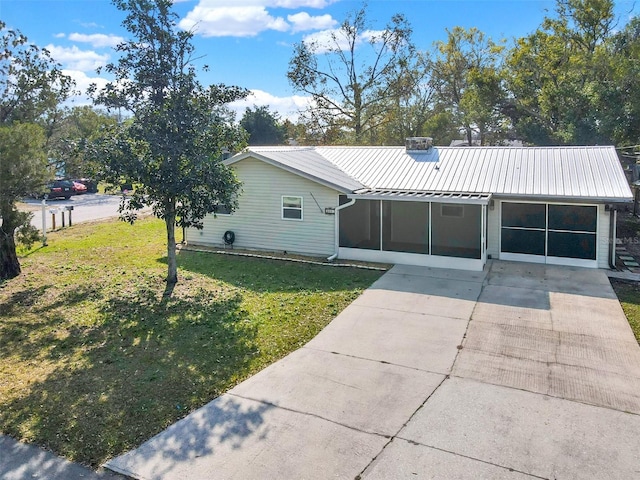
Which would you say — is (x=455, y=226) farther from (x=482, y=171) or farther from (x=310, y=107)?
(x=310, y=107)

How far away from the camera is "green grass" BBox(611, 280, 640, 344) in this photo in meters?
9.11

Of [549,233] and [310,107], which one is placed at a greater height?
[310,107]

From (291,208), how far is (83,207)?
1808 centimetres

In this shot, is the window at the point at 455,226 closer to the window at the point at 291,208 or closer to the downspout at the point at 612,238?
the downspout at the point at 612,238

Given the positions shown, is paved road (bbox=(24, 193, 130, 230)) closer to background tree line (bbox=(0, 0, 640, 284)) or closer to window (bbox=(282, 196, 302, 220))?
background tree line (bbox=(0, 0, 640, 284))

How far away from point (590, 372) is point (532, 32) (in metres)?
29.3

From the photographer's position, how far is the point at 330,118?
37.1m

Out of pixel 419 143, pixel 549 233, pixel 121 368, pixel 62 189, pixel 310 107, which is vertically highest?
pixel 310 107

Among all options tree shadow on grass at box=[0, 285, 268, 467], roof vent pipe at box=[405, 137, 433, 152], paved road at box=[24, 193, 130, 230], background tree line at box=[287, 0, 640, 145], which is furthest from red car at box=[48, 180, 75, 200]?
roof vent pipe at box=[405, 137, 433, 152]

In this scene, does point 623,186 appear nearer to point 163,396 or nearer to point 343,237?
point 343,237

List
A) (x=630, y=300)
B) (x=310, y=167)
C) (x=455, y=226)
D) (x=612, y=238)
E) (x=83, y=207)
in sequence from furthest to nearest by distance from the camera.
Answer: (x=83, y=207) → (x=455, y=226) → (x=310, y=167) → (x=612, y=238) → (x=630, y=300)

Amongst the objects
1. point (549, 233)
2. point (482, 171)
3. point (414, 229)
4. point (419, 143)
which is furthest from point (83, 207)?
point (549, 233)

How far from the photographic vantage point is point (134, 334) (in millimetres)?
8805

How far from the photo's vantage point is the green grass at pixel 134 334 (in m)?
5.97
